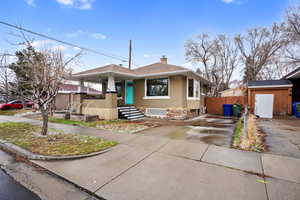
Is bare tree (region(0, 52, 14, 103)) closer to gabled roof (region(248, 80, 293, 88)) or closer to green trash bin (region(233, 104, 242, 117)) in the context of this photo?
green trash bin (region(233, 104, 242, 117))

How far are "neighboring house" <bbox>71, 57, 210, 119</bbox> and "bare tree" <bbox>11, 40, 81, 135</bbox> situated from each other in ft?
11.4

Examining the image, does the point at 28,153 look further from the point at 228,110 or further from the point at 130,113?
the point at 228,110

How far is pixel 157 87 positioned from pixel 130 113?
2.86 m

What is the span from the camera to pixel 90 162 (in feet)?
10.2

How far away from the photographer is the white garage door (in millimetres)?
9870

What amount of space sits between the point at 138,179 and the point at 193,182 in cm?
98

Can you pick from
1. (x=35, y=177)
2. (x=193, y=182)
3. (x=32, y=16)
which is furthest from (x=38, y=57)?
(x=193, y=182)

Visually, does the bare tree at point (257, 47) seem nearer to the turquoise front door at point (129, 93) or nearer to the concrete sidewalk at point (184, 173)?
the turquoise front door at point (129, 93)

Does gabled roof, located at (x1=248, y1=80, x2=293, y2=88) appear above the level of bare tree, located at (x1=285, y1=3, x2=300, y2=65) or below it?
below

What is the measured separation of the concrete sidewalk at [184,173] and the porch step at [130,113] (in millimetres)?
5535

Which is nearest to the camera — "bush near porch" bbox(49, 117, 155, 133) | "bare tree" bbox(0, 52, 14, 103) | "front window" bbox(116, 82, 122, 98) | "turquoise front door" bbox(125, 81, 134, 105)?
"bare tree" bbox(0, 52, 14, 103)

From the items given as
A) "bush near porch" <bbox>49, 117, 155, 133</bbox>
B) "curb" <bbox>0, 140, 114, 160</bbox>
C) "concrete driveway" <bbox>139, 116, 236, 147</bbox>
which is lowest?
"curb" <bbox>0, 140, 114, 160</bbox>

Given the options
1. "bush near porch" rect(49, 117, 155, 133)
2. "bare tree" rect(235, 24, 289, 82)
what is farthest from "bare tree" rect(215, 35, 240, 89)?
"bush near porch" rect(49, 117, 155, 133)

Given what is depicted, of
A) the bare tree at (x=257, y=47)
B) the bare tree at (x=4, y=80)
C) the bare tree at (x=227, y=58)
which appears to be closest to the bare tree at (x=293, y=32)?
the bare tree at (x=257, y=47)
